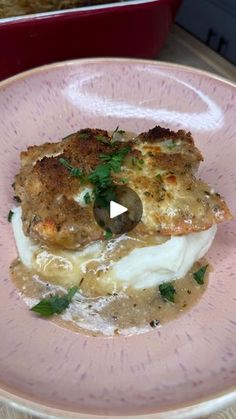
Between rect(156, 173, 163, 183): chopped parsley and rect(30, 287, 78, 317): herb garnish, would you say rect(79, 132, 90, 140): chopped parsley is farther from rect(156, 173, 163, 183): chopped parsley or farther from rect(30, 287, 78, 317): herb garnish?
rect(30, 287, 78, 317): herb garnish

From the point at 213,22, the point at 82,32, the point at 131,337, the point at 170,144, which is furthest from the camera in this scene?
the point at 213,22

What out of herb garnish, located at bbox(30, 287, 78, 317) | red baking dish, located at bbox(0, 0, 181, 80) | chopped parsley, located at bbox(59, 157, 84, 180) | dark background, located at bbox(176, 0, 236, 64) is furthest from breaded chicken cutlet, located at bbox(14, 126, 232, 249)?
dark background, located at bbox(176, 0, 236, 64)

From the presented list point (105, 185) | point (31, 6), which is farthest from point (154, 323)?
point (31, 6)

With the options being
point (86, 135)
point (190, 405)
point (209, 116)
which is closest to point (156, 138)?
point (86, 135)

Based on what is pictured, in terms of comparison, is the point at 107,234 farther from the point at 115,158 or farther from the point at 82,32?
the point at 82,32

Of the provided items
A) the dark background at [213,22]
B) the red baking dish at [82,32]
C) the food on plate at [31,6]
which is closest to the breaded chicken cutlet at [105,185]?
the red baking dish at [82,32]
